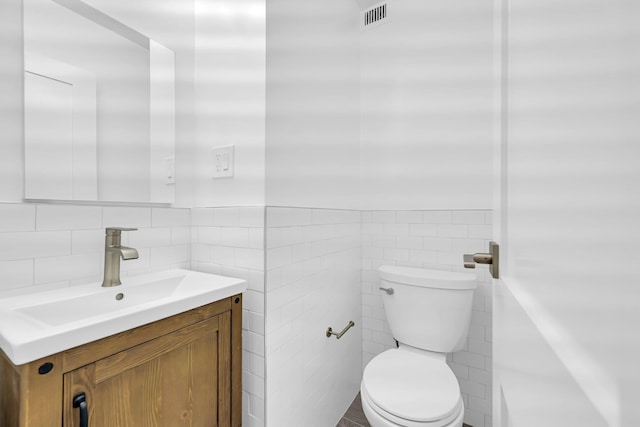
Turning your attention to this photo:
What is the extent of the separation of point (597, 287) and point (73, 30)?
1447 millimetres

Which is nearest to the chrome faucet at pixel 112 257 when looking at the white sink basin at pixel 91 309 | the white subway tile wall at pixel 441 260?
the white sink basin at pixel 91 309

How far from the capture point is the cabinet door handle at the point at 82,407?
0.56 m

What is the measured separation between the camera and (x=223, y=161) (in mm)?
1140

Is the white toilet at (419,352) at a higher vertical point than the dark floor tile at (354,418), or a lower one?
higher

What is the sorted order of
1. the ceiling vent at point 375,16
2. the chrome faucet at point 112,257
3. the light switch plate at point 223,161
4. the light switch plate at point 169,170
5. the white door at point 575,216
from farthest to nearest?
the ceiling vent at point 375,16 → the light switch plate at point 169,170 → the light switch plate at point 223,161 → the chrome faucet at point 112,257 → the white door at point 575,216

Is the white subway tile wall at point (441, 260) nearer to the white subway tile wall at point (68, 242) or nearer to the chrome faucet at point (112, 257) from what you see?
the white subway tile wall at point (68, 242)

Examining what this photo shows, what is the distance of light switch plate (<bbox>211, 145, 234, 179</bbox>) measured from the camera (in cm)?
112

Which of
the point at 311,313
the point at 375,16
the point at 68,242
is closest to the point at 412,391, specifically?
the point at 311,313

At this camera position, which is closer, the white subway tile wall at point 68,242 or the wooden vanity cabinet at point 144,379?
the wooden vanity cabinet at point 144,379

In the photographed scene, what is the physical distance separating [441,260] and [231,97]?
132 cm

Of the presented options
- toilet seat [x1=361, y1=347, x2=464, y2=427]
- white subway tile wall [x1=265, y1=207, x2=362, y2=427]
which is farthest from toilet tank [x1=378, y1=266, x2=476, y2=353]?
white subway tile wall [x1=265, y1=207, x2=362, y2=427]

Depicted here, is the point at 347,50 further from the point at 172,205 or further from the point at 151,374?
the point at 151,374

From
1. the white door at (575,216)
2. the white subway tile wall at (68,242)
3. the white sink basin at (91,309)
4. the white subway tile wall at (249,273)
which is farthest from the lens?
the white subway tile wall at (249,273)

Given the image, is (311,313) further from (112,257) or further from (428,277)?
(112,257)
